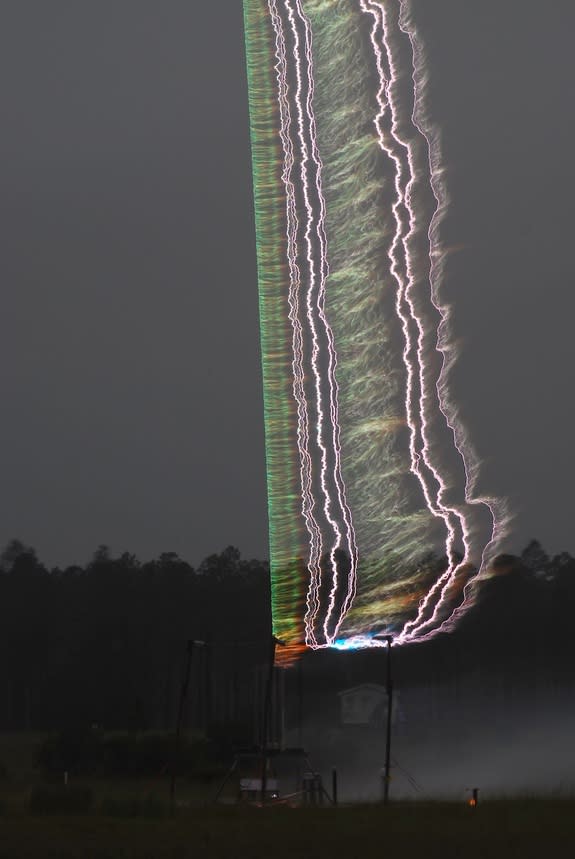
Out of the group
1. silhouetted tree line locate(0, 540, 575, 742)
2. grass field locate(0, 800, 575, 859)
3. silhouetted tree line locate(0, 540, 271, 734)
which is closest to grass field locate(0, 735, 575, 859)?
grass field locate(0, 800, 575, 859)

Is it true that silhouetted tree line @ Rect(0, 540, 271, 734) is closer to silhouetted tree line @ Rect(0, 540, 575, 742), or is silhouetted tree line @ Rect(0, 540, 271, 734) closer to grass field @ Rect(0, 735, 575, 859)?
silhouetted tree line @ Rect(0, 540, 575, 742)

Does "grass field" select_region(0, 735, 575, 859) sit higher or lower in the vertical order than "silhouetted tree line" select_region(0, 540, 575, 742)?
lower

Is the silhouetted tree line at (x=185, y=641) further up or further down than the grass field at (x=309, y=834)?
further up

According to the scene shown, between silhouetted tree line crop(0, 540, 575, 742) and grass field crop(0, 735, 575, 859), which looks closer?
grass field crop(0, 735, 575, 859)

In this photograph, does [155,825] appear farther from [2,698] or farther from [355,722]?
[2,698]

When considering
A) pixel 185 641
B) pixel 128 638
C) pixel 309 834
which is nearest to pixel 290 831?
pixel 309 834

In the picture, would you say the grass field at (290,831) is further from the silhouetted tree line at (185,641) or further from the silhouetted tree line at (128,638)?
the silhouetted tree line at (128,638)

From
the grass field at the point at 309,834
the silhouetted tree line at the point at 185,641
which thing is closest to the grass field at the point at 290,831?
the grass field at the point at 309,834

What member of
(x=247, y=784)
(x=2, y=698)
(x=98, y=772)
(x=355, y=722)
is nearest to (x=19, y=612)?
(x=2, y=698)

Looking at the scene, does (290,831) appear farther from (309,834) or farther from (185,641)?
(185,641)
